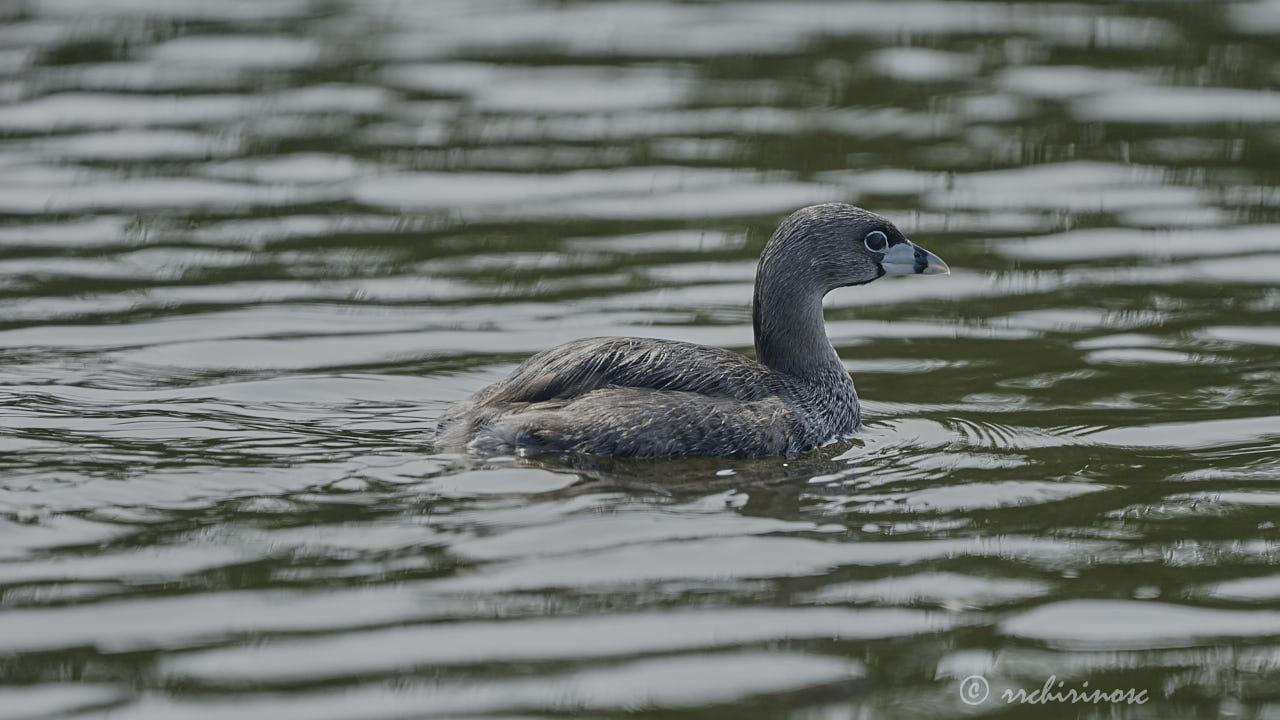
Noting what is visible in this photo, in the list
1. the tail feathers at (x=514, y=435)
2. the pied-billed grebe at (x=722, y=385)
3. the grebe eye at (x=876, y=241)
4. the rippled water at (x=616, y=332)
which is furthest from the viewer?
the grebe eye at (x=876, y=241)

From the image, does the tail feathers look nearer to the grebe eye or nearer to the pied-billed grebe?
the pied-billed grebe

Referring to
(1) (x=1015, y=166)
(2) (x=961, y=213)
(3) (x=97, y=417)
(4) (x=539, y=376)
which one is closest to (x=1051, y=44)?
(1) (x=1015, y=166)

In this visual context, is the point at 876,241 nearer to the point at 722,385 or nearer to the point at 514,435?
the point at 722,385

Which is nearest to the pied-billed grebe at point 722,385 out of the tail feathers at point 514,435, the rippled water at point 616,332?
the tail feathers at point 514,435

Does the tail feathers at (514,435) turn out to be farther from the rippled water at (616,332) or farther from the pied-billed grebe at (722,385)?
the rippled water at (616,332)

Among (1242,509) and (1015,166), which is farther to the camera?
(1015,166)

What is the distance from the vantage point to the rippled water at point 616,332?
20.8 feet

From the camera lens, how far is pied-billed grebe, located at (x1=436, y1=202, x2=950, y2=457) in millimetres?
8680

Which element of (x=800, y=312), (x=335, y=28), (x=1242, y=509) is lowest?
(x=1242, y=509)

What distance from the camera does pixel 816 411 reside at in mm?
9375

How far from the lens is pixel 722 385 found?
9164 millimetres

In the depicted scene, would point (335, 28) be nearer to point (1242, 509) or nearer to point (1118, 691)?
point (1242, 509)

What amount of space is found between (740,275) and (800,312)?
8.47ft

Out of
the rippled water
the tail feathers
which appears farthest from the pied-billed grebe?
the rippled water
